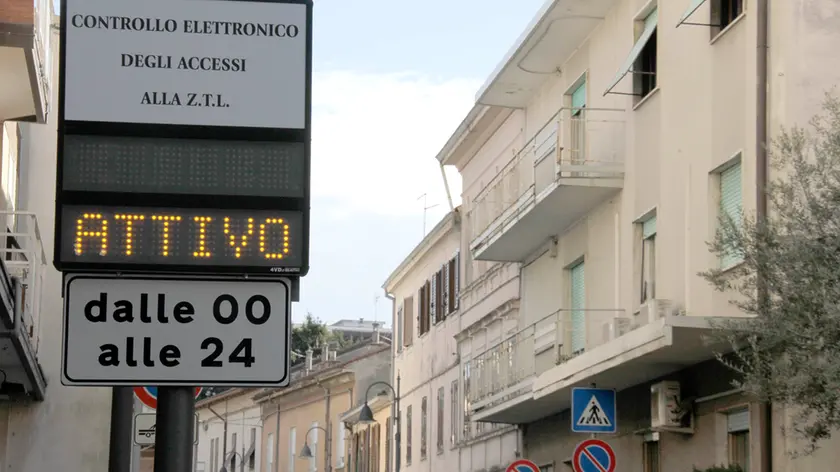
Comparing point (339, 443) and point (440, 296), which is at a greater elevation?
point (440, 296)

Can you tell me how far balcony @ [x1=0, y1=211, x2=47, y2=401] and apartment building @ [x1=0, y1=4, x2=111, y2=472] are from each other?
20 mm

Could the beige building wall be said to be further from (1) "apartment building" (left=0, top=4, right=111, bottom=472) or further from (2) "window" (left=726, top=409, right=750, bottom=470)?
(2) "window" (left=726, top=409, right=750, bottom=470)

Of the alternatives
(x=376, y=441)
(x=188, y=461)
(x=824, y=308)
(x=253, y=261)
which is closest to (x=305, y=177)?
(x=253, y=261)

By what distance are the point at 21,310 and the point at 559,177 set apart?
1079 centimetres

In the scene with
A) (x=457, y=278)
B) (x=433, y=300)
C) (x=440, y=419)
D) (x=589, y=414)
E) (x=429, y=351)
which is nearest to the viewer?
(x=589, y=414)

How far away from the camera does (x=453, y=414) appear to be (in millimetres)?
40469

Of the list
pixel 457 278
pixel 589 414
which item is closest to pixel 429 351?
pixel 457 278

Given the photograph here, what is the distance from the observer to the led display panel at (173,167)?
6.59m

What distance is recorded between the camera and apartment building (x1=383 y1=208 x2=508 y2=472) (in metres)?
38.4

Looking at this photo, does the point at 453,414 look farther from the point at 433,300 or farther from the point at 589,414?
the point at 589,414

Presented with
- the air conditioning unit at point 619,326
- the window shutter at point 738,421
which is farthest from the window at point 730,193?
the air conditioning unit at point 619,326

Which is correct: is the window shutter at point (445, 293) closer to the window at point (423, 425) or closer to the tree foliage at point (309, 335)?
the window at point (423, 425)

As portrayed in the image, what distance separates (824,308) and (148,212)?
27.7 feet

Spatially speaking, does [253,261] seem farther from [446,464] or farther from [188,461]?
[446,464]
